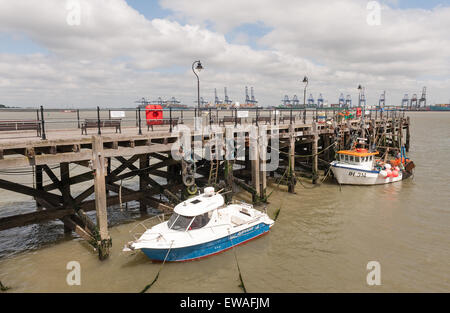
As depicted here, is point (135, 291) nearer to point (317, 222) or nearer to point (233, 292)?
point (233, 292)

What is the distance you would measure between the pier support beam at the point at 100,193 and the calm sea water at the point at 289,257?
577 mm

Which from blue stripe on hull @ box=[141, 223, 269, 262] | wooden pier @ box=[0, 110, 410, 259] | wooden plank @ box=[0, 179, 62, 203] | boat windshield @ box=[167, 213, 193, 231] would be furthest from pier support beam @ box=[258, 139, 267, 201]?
wooden plank @ box=[0, 179, 62, 203]

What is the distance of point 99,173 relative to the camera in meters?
10.6

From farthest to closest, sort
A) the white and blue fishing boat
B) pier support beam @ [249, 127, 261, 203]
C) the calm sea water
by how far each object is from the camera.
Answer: pier support beam @ [249, 127, 261, 203]
the white and blue fishing boat
the calm sea water

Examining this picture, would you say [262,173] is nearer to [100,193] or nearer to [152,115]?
[152,115]

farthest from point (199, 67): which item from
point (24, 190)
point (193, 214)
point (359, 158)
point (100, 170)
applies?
point (359, 158)

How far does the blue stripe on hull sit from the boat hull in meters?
11.6

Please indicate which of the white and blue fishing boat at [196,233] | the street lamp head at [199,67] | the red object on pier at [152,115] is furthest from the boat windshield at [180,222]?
the street lamp head at [199,67]

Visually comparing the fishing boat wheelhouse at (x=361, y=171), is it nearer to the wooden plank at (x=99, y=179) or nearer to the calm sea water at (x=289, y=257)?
the calm sea water at (x=289, y=257)

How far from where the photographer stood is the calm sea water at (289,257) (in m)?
9.68

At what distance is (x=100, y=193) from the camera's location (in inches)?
420

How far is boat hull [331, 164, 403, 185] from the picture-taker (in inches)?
826

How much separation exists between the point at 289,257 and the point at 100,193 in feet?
24.7

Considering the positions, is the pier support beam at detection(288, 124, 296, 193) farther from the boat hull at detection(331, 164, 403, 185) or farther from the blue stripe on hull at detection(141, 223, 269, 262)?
the blue stripe on hull at detection(141, 223, 269, 262)
